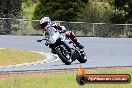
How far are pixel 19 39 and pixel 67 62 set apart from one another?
19.0 metres

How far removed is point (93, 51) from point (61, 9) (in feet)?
71.0

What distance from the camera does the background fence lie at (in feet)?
131

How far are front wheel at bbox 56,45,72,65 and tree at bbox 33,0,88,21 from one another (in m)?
30.5

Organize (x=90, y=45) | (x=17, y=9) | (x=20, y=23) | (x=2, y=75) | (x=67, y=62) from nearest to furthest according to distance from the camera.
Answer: (x=2, y=75) < (x=67, y=62) < (x=90, y=45) < (x=20, y=23) < (x=17, y=9)

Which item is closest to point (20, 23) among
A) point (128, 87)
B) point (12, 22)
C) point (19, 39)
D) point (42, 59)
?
point (12, 22)

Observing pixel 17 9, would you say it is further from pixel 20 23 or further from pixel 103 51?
pixel 103 51

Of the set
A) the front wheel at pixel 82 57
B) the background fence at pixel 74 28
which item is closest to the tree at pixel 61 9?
the background fence at pixel 74 28

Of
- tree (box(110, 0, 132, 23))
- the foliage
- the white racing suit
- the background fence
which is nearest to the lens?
the white racing suit

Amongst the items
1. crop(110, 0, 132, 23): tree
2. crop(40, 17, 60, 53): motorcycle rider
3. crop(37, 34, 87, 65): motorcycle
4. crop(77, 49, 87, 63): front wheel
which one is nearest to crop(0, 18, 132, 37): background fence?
crop(110, 0, 132, 23): tree

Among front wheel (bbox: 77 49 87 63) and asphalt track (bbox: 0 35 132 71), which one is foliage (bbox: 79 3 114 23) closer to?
asphalt track (bbox: 0 35 132 71)

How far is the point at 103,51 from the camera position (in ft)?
93.1

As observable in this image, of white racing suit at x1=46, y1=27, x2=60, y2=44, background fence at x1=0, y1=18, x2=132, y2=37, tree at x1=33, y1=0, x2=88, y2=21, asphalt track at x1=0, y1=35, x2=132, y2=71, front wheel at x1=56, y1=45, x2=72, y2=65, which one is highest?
white racing suit at x1=46, y1=27, x2=60, y2=44

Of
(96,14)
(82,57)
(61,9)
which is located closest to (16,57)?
(82,57)

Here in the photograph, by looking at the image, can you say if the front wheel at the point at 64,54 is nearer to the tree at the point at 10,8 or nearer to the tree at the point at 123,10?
the tree at the point at 10,8
